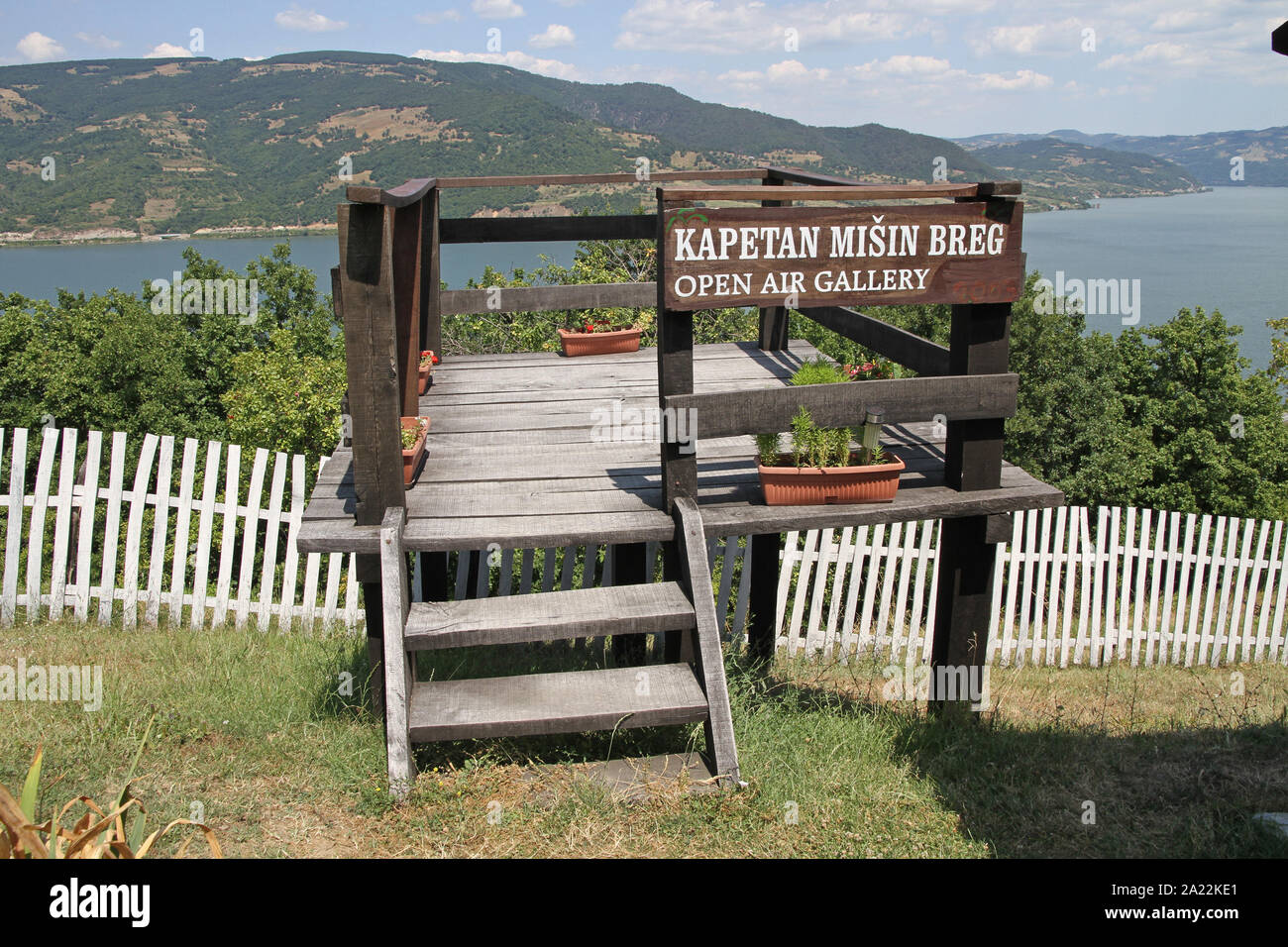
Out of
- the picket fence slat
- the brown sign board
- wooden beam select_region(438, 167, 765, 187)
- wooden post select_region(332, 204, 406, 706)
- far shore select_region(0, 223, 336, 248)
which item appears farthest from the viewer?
far shore select_region(0, 223, 336, 248)

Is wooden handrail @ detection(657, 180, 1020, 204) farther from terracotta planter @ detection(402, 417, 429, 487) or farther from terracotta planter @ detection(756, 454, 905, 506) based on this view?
terracotta planter @ detection(402, 417, 429, 487)

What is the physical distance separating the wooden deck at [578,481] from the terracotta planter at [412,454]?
9 centimetres

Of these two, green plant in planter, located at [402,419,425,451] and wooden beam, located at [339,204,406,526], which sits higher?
wooden beam, located at [339,204,406,526]

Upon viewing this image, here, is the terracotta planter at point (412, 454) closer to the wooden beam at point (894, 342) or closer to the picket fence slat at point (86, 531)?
the wooden beam at point (894, 342)

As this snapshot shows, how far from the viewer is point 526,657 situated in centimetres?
730

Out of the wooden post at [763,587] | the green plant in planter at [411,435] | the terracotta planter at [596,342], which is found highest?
the terracotta planter at [596,342]

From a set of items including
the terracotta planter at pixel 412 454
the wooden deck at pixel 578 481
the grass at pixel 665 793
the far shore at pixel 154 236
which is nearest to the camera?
the grass at pixel 665 793

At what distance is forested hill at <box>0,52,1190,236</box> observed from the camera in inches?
4385

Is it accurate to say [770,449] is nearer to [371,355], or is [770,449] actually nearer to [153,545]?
[371,355]

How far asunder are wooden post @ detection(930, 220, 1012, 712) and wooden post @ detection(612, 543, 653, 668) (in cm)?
172

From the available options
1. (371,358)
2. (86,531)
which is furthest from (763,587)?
(86,531)

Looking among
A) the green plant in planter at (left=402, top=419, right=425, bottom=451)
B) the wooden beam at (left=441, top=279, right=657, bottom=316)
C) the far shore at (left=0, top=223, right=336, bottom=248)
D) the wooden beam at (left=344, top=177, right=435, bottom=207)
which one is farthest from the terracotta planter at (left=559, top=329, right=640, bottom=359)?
the far shore at (left=0, top=223, right=336, bottom=248)

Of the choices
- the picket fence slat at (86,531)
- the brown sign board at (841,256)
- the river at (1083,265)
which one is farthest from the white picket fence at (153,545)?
the river at (1083,265)

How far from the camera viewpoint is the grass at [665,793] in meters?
3.70
